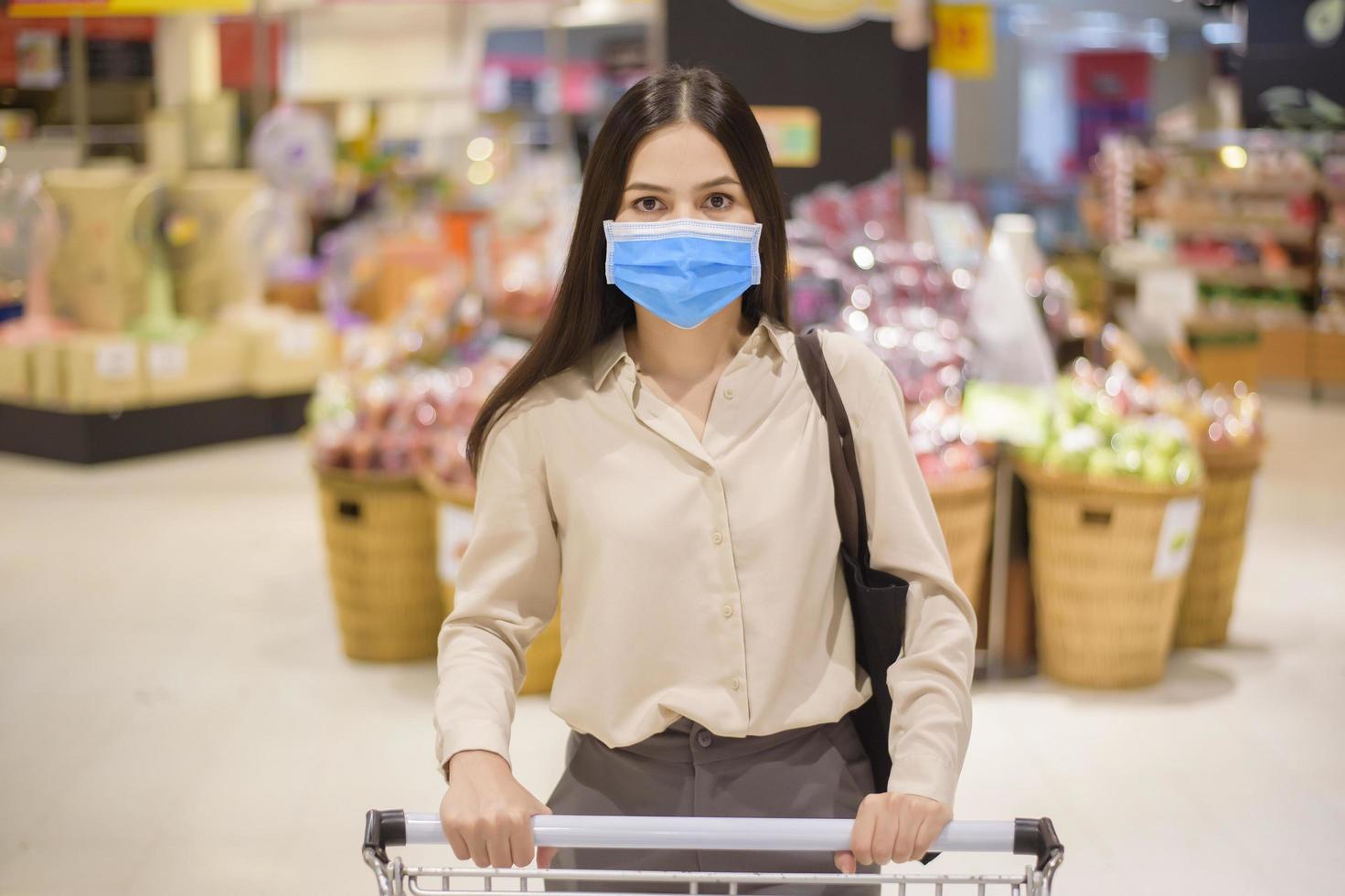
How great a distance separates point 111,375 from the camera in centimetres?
870

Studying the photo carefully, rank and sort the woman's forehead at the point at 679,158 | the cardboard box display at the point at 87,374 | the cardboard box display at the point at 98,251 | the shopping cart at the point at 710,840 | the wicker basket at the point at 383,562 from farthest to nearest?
the cardboard box display at the point at 98,251 < the cardboard box display at the point at 87,374 < the wicker basket at the point at 383,562 < the woman's forehead at the point at 679,158 < the shopping cart at the point at 710,840

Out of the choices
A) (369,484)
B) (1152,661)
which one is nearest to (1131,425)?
(1152,661)

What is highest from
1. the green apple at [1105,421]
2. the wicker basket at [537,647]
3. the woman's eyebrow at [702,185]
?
the woman's eyebrow at [702,185]

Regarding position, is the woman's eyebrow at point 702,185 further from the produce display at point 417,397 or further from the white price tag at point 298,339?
→ the white price tag at point 298,339

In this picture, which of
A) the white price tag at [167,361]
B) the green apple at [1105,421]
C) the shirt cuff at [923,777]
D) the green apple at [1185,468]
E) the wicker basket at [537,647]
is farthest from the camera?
the white price tag at [167,361]

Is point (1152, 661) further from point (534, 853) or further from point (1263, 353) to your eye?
point (1263, 353)

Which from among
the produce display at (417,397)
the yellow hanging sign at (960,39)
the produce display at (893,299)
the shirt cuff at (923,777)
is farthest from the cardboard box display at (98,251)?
the shirt cuff at (923,777)

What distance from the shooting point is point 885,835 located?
1.57m

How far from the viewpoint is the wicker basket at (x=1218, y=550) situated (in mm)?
5227

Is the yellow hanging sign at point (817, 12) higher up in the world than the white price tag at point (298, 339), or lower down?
higher up

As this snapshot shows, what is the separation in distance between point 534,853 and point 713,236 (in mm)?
707

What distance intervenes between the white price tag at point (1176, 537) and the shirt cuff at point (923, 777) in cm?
328

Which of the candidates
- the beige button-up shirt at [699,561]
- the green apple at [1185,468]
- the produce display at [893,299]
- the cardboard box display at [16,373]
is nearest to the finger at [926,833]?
the beige button-up shirt at [699,561]

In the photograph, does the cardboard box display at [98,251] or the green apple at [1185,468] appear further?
the cardboard box display at [98,251]
